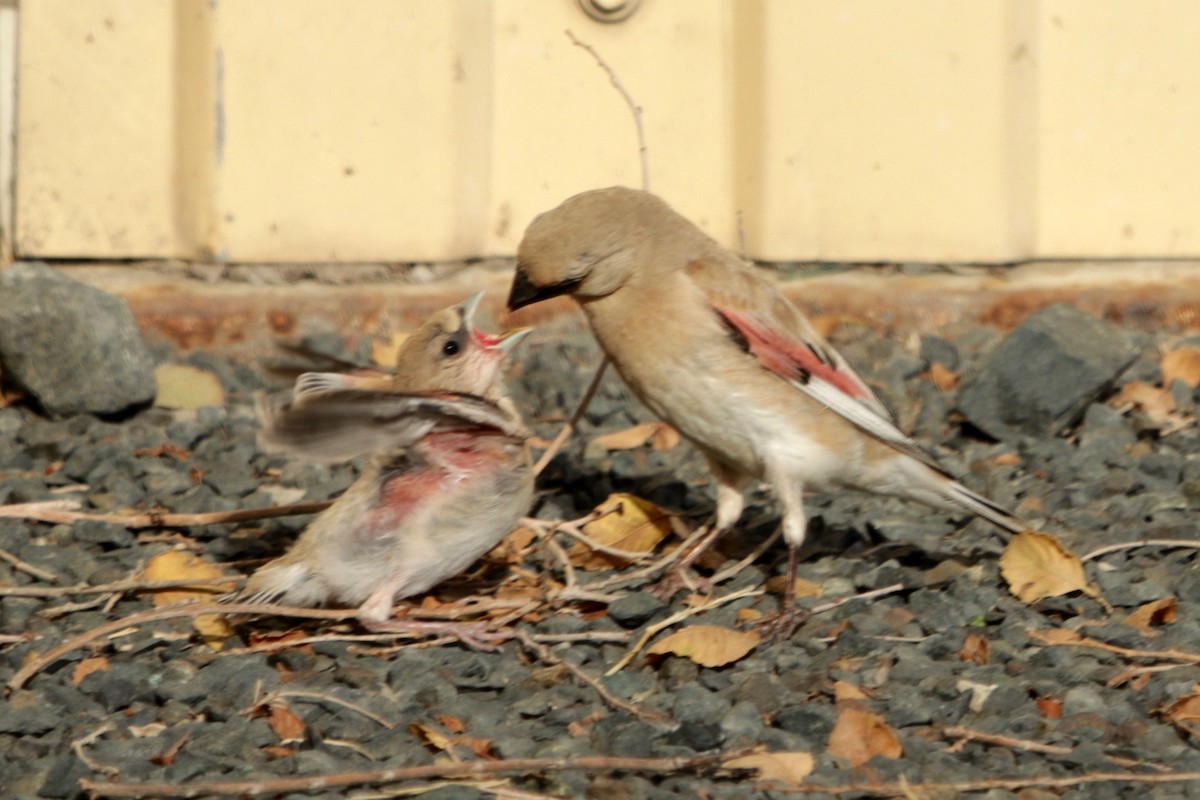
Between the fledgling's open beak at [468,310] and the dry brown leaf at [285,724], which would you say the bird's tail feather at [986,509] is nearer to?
the fledgling's open beak at [468,310]

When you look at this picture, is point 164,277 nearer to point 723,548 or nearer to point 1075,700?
point 723,548

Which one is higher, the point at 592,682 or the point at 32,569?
the point at 32,569

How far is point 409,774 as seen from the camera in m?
3.10

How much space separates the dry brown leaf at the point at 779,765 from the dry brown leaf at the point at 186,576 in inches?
54.9

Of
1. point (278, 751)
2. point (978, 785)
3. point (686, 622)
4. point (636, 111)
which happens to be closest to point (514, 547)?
point (686, 622)

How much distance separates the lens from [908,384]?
5730 mm

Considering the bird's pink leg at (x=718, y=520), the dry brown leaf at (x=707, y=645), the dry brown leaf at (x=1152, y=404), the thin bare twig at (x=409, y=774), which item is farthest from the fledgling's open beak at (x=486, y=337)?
the dry brown leaf at (x=1152, y=404)

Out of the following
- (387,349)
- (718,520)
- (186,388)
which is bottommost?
(718,520)

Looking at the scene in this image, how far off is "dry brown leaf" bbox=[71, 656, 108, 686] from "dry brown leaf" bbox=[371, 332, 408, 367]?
2167 millimetres

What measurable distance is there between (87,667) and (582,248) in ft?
5.30

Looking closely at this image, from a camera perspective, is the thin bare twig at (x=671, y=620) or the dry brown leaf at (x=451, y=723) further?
the thin bare twig at (x=671, y=620)

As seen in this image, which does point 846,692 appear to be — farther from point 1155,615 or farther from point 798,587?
point 1155,615

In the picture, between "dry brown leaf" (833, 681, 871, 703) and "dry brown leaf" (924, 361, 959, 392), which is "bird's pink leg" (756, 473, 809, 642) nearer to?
"dry brown leaf" (833, 681, 871, 703)

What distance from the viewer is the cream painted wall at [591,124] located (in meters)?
5.93
